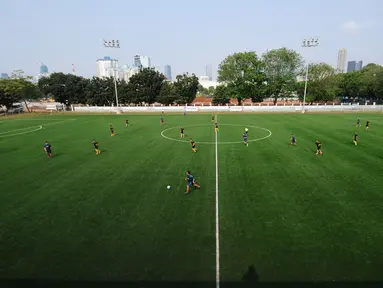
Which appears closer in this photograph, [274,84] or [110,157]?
[110,157]

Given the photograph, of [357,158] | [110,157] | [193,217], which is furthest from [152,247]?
[357,158]

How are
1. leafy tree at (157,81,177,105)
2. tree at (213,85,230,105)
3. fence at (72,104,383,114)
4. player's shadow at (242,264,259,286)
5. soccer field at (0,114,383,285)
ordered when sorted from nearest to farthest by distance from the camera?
player's shadow at (242,264,259,286), soccer field at (0,114,383,285), fence at (72,104,383,114), leafy tree at (157,81,177,105), tree at (213,85,230,105)

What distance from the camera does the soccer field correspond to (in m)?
9.23

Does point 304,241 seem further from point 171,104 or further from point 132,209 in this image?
point 171,104

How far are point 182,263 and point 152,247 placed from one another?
1706 mm

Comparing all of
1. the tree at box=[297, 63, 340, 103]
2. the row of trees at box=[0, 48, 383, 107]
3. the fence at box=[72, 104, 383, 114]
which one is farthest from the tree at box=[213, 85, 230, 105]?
the tree at box=[297, 63, 340, 103]

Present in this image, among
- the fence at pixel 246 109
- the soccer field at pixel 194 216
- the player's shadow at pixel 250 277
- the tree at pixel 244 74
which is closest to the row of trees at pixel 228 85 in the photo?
the tree at pixel 244 74

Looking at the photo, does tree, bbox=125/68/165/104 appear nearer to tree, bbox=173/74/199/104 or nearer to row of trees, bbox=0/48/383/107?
row of trees, bbox=0/48/383/107

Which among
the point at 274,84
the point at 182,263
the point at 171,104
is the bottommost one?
the point at 182,263

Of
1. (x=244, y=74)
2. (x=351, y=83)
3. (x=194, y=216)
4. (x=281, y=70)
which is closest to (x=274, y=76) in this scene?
(x=281, y=70)

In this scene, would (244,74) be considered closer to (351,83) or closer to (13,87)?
(351,83)

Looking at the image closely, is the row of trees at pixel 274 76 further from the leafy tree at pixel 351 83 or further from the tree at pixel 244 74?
the leafy tree at pixel 351 83

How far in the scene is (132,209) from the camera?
44.3ft

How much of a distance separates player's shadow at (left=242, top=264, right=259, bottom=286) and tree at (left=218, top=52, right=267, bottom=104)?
66196mm
